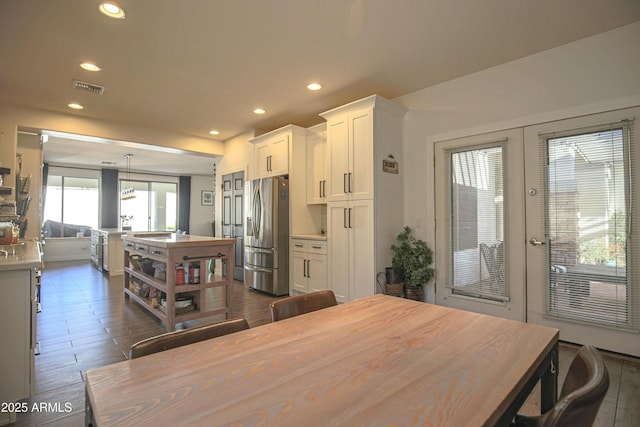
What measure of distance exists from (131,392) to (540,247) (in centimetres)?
329

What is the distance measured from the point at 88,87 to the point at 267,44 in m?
2.32

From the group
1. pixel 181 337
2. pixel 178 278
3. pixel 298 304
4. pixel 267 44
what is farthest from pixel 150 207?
pixel 181 337

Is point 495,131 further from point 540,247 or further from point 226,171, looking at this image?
point 226,171

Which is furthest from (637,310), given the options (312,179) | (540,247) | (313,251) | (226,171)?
(226,171)

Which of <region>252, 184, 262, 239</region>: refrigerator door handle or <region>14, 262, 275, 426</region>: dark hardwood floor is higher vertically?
<region>252, 184, 262, 239</region>: refrigerator door handle

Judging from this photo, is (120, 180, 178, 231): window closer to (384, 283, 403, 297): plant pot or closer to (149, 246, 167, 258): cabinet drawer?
(149, 246, 167, 258): cabinet drawer

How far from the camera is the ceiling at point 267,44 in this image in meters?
2.35

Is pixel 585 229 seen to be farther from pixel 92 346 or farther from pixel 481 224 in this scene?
pixel 92 346

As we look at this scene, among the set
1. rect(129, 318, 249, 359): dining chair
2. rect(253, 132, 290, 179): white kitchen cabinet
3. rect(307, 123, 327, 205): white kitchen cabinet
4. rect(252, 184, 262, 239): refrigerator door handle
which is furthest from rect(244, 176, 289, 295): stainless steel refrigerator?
rect(129, 318, 249, 359): dining chair

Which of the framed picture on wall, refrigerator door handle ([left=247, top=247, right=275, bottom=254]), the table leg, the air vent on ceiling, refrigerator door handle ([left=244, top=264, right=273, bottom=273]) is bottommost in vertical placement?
refrigerator door handle ([left=244, top=264, right=273, bottom=273])

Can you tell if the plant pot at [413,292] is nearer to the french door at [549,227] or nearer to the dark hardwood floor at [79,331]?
the french door at [549,227]

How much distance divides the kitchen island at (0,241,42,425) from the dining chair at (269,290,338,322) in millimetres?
1481

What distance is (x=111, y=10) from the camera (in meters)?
2.34

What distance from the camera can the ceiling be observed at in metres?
2.35
